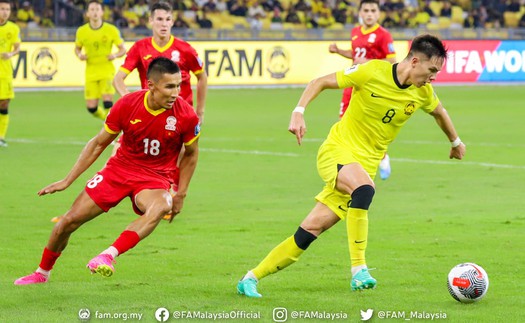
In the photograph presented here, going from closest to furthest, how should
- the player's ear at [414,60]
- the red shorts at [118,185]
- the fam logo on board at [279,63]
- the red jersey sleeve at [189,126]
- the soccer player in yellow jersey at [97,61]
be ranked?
the player's ear at [414,60], the red shorts at [118,185], the red jersey sleeve at [189,126], the soccer player in yellow jersey at [97,61], the fam logo on board at [279,63]

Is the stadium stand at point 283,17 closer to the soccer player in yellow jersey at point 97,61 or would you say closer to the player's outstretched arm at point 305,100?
the soccer player in yellow jersey at point 97,61

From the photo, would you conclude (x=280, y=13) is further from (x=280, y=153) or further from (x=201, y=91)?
(x=201, y=91)

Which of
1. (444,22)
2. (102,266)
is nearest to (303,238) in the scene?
(102,266)

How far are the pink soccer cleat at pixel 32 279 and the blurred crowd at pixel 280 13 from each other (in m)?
24.4

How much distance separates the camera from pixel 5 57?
18922 mm

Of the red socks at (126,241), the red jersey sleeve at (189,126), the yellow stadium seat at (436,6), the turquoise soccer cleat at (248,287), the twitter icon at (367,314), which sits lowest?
the yellow stadium seat at (436,6)

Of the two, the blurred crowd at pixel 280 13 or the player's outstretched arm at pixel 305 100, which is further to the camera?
the blurred crowd at pixel 280 13

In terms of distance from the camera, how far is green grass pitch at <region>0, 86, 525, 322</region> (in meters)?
7.41

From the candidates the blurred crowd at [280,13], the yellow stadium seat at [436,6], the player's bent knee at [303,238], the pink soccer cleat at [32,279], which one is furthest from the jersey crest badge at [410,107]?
the yellow stadium seat at [436,6]

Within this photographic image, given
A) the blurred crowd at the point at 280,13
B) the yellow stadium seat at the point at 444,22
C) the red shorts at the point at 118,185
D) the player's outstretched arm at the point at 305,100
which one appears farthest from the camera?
the yellow stadium seat at the point at 444,22

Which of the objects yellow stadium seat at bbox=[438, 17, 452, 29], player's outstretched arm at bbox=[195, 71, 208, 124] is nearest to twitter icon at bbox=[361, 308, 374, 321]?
player's outstretched arm at bbox=[195, 71, 208, 124]

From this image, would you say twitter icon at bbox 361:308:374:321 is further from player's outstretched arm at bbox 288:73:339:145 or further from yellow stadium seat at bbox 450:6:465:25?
yellow stadium seat at bbox 450:6:465:25

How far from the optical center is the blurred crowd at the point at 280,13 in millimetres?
33031

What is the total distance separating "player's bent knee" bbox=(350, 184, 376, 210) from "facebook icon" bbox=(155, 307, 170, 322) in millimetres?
1541
